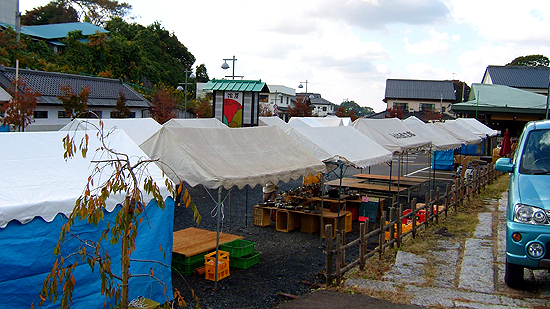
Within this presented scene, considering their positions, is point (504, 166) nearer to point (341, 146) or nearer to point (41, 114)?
point (341, 146)

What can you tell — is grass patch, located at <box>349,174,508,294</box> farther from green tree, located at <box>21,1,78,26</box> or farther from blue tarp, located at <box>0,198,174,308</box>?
green tree, located at <box>21,1,78,26</box>

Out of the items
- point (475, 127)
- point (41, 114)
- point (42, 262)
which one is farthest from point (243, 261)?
point (475, 127)

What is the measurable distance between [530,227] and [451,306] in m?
1.56

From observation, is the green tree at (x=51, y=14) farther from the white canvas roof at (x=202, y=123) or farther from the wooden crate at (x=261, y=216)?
the wooden crate at (x=261, y=216)

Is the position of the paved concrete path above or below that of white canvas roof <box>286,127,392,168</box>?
below

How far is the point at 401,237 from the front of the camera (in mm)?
9930

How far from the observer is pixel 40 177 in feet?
19.3

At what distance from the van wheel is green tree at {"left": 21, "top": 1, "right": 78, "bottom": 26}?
6477cm

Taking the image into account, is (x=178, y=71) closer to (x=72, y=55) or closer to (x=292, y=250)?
(x=72, y=55)

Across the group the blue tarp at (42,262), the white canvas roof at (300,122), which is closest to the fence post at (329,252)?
the blue tarp at (42,262)

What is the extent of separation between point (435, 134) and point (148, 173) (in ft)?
51.5

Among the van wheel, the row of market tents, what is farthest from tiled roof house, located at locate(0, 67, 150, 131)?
the van wheel

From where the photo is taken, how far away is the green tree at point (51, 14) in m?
59.7

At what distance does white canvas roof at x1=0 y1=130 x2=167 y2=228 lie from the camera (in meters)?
5.26
